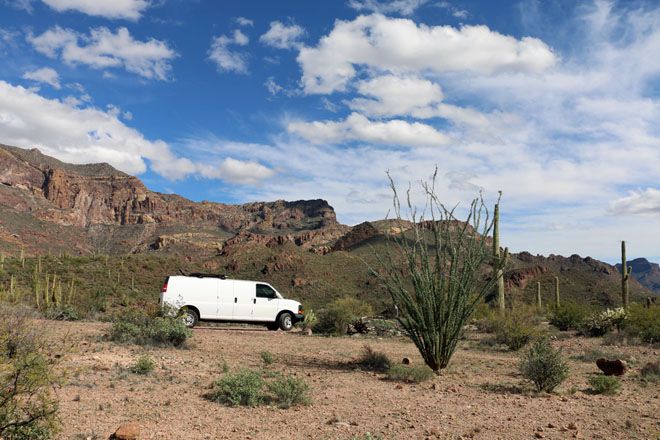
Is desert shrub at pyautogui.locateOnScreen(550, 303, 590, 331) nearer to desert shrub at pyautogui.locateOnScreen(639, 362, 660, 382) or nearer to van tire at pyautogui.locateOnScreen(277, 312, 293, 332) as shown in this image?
desert shrub at pyautogui.locateOnScreen(639, 362, 660, 382)

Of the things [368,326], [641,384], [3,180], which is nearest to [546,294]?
[368,326]

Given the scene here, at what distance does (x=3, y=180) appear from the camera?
426 feet

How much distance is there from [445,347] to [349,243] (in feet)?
233

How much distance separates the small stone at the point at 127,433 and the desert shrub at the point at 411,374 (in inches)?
213

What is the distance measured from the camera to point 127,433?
19.4ft

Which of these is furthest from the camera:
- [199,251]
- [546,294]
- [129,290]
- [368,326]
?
[199,251]

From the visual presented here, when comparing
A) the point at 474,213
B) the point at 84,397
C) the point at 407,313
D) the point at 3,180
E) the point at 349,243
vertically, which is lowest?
the point at 84,397

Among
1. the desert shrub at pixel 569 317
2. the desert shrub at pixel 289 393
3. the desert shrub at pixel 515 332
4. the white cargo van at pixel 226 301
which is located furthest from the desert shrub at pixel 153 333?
the desert shrub at pixel 569 317

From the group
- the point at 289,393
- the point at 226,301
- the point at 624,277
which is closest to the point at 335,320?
the point at 226,301

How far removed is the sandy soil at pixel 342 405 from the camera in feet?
22.0

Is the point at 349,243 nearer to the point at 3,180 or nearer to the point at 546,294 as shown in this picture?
the point at 546,294

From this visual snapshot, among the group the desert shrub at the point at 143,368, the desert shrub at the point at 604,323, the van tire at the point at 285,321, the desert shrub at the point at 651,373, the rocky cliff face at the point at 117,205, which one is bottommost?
the desert shrub at the point at 143,368

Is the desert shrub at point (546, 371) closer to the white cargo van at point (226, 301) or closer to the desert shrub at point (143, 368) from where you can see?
the desert shrub at point (143, 368)

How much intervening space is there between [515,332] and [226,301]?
32.8 feet
